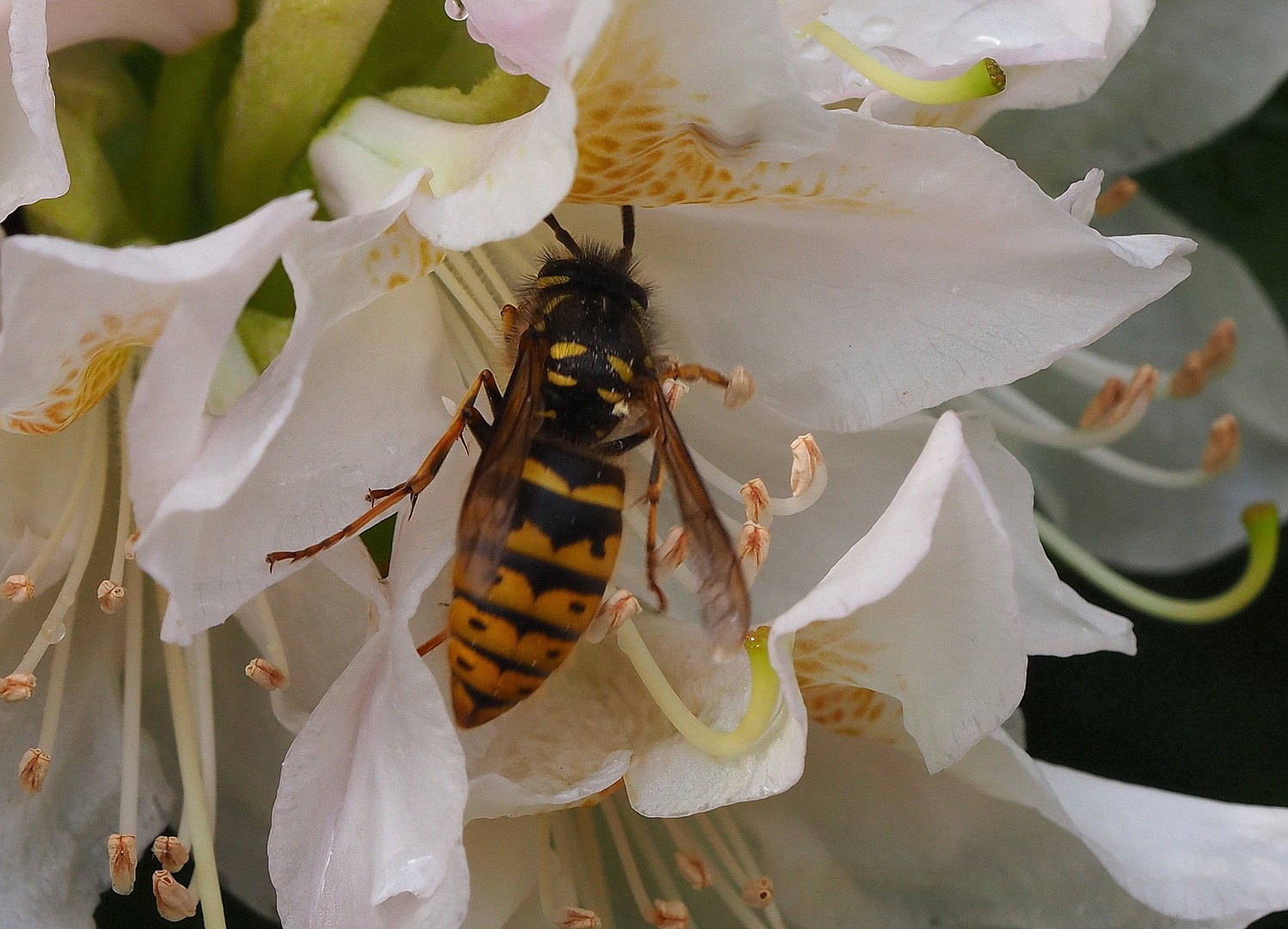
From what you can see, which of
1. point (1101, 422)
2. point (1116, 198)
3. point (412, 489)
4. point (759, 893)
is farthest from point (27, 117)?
point (1116, 198)

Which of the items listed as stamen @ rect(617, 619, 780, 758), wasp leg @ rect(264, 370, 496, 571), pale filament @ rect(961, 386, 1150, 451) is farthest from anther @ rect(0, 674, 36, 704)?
pale filament @ rect(961, 386, 1150, 451)

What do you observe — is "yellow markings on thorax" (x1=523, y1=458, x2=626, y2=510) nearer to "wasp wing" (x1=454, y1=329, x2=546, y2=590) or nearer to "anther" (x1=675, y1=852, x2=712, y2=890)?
"wasp wing" (x1=454, y1=329, x2=546, y2=590)

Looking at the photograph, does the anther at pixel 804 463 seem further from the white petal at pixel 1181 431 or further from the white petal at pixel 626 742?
the white petal at pixel 1181 431

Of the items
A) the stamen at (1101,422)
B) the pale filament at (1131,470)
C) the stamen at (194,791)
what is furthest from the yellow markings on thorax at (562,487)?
the pale filament at (1131,470)

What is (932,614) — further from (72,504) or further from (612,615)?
(72,504)

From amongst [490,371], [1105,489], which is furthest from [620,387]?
[1105,489]

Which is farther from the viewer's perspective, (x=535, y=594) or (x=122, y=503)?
(x=122, y=503)
